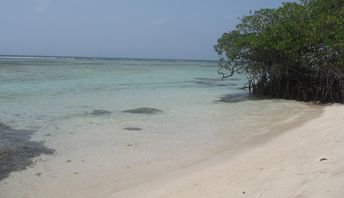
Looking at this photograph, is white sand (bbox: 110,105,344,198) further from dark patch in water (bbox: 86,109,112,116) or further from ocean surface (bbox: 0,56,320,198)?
dark patch in water (bbox: 86,109,112,116)

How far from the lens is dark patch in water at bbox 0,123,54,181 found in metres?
5.55

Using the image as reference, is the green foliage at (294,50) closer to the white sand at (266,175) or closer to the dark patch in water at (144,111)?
the dark patch in water at (144,111)

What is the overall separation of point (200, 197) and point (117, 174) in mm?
1643

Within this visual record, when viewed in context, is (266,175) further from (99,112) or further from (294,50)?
(294,50)

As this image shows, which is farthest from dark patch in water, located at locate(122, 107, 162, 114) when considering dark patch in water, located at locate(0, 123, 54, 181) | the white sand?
the white sand

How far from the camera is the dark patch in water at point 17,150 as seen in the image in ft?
18.2

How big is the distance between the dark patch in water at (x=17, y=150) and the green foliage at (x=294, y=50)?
752 cm

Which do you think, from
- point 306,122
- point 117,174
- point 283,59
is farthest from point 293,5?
point 117,174

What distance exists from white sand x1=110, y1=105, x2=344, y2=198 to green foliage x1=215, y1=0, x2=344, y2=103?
19.6 ft

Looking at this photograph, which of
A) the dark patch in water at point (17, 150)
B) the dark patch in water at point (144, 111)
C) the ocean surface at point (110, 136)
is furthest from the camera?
the dark patch in water at point (144, 111)

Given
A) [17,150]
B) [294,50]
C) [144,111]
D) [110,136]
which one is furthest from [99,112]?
[294,50]

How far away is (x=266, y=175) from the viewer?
4336mm

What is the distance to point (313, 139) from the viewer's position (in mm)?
6332

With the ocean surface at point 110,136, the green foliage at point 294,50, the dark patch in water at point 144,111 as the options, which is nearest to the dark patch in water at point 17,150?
the ocean surface at point 110,136
